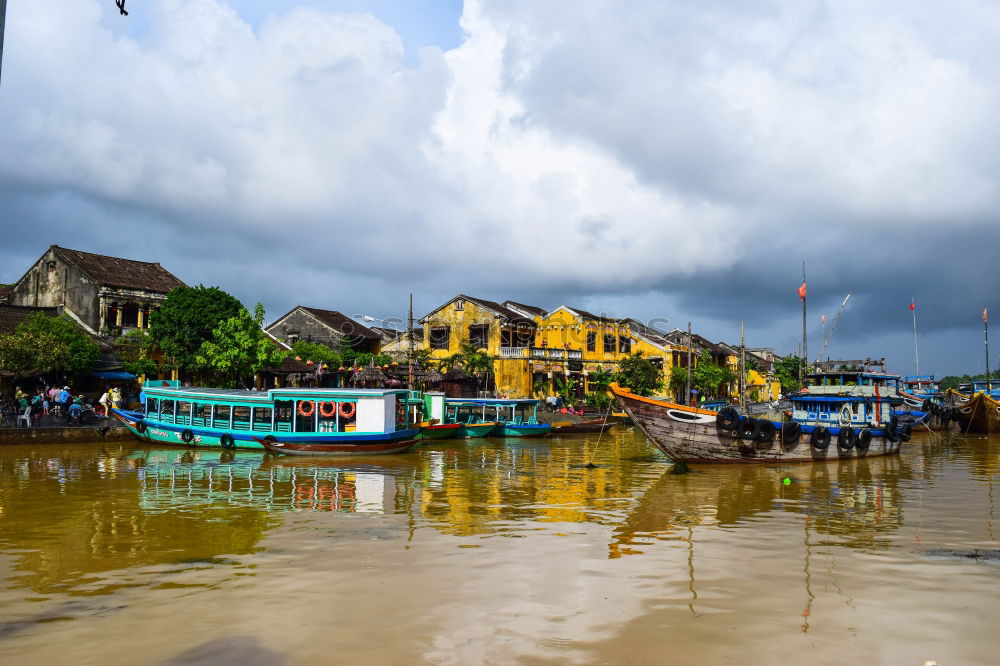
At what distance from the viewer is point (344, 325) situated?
58.6 meters

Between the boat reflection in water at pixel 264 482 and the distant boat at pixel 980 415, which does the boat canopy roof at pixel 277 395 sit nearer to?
the boat reflection in water at pixel 264 482

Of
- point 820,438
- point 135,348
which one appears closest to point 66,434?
point 135,348

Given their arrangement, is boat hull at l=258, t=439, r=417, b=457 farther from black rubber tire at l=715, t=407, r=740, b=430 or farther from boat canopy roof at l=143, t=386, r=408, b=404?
black rubber tire at l=715, t=407, r=740, b=430

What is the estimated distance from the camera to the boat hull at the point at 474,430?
32.8m

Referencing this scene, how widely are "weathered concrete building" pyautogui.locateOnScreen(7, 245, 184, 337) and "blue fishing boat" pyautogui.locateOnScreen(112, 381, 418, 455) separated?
14.1 meters

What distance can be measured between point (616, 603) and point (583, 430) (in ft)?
96.2

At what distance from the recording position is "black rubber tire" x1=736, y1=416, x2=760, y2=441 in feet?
74.6

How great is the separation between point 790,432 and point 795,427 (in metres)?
0.23

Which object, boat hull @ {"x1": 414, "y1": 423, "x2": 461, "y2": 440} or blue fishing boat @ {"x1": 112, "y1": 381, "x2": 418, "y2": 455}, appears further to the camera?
boat hull @ {"x1": 414, "y1": 423, "x2": 461, "y2": 440}

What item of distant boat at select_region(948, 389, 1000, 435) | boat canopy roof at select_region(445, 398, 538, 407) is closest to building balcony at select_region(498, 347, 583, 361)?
boat canopy roof at select_region(445, 398, 538, 407)

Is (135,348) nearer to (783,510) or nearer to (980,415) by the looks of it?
(783,510)

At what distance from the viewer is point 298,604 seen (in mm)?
8508

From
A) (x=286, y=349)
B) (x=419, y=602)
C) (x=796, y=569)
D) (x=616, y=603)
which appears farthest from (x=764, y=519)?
(x=286, y=349)

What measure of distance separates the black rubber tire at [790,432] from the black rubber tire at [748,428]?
1.07 metres
